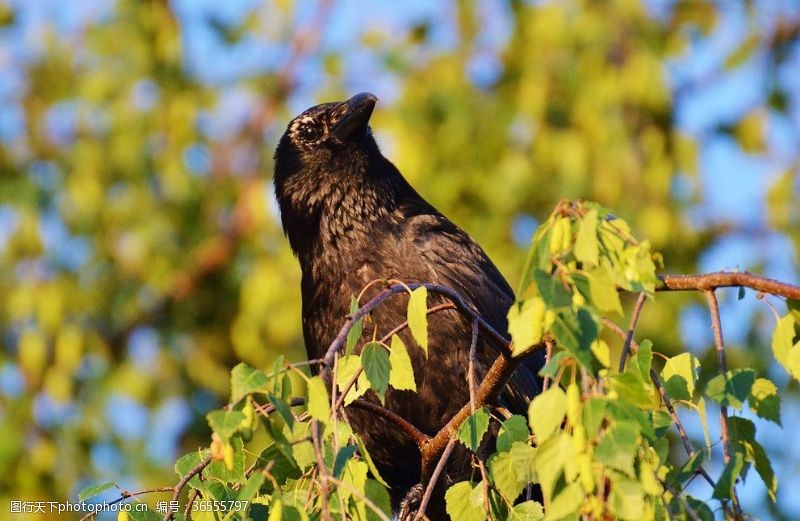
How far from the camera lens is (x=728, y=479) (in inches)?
77.7

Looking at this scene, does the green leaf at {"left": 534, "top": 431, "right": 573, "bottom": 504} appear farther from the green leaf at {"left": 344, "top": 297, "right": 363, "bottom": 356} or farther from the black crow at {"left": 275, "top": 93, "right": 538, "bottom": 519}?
the black crow at {"left": 275, "top": 93, "right": 538, "bottom": 519}

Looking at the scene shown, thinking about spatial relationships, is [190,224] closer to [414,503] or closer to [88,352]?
[88,352]

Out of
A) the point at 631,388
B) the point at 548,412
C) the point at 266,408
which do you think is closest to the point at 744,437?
the point at 631,388

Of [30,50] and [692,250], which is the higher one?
[30,50]

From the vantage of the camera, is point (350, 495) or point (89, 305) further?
point (89, 305)

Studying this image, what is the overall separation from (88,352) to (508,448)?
5262 millimetres

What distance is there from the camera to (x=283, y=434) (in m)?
2.08

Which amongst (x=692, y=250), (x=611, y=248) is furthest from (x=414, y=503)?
(x=692, y=250)

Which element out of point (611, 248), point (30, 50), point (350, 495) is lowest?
point (350, 495)

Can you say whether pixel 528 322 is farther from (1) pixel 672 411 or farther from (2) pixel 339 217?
(2) pixel 339 217

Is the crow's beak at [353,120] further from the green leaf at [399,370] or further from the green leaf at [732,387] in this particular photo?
the green leaf at [732,387]

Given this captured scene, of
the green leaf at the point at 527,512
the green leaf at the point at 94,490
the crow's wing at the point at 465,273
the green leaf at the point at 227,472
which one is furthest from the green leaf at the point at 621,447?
the crow's wing at the point at 465,273

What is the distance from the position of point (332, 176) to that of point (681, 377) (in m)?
2.63

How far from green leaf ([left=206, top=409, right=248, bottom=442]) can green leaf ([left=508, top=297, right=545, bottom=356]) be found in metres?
0.49
